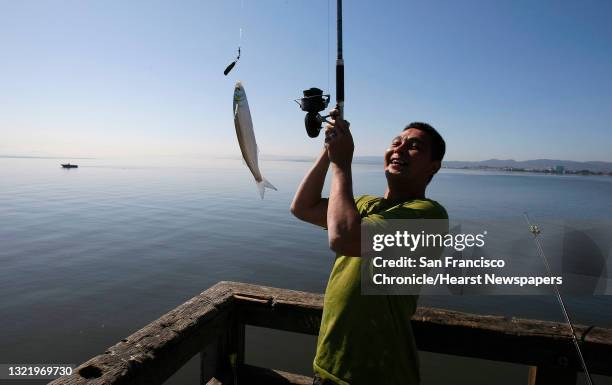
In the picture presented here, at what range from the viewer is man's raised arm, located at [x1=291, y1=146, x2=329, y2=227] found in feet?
7.87

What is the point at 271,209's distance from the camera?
2162 centimetres

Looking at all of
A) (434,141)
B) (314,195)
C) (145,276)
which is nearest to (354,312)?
(314,195)

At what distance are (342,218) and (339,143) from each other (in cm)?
48

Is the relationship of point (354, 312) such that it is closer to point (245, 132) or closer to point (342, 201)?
point (342, 201)

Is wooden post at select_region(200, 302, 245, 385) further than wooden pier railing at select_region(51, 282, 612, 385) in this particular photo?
Yes

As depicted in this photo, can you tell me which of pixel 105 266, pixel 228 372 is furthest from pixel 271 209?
pixel 228 372

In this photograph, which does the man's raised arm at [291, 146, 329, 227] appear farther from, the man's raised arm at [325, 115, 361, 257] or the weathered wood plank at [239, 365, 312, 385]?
the weathered wood plank at [239, 365, 312, 385]

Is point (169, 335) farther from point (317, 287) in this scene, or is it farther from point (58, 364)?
point (317, 287)

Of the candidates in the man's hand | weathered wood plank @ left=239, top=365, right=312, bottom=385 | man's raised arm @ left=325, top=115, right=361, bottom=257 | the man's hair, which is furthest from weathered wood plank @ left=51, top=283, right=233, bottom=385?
the man's hair

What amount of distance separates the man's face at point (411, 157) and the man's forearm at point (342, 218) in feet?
1.74

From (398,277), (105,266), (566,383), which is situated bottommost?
(105,266)

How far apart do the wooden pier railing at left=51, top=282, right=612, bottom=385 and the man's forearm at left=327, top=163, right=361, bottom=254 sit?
1.10 metres

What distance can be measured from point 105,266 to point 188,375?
20.4 feet

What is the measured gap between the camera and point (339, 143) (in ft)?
6.66
